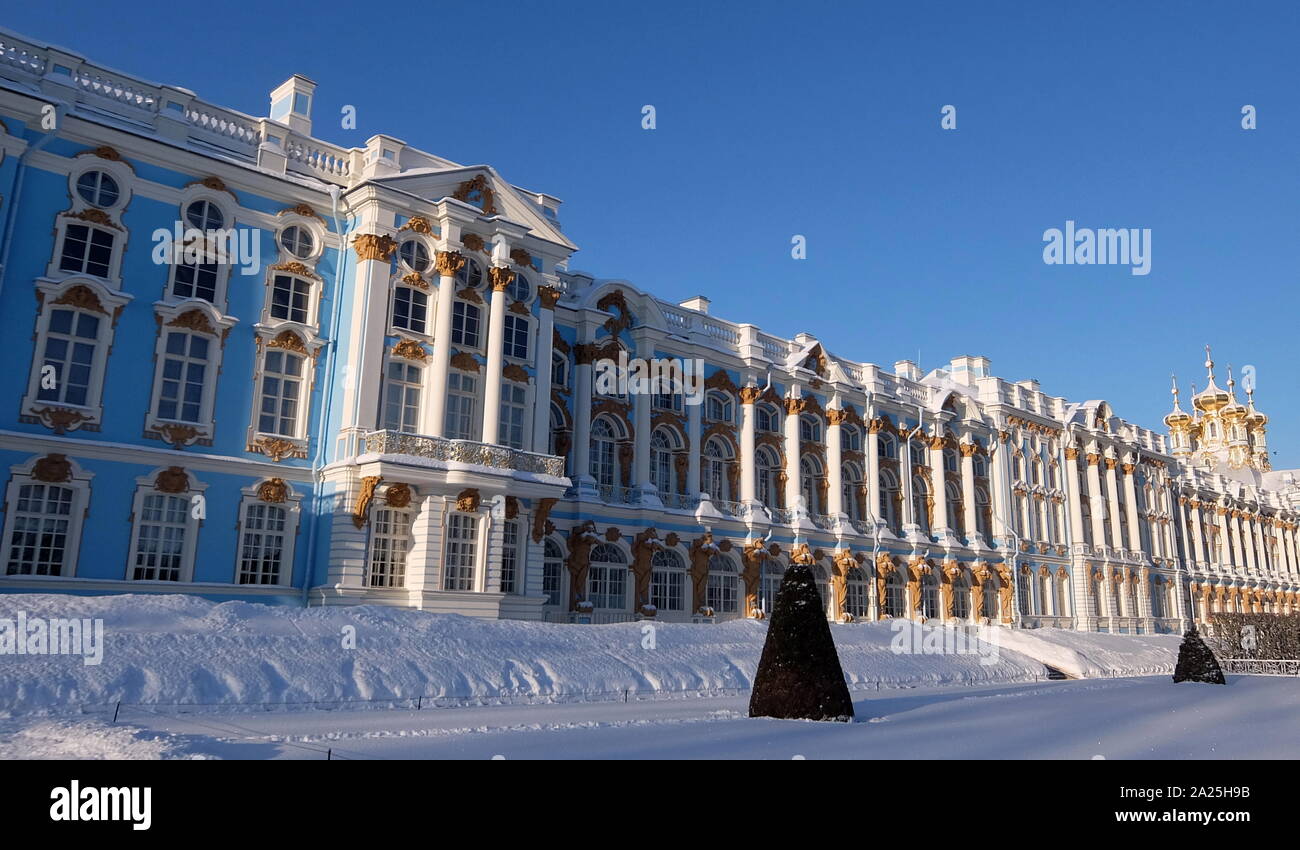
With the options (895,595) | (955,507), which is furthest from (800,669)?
(955,507)

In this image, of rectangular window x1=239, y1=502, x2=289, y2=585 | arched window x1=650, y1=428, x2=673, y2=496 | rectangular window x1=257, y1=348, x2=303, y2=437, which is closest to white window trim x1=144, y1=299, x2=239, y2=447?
rectangular window x1=257, y1=348, x2=303, y2=437

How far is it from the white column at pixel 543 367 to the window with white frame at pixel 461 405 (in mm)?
2216

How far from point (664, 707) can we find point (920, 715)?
15.0 feet

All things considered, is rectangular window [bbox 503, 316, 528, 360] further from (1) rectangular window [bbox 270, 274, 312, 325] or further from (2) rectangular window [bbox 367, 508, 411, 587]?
(2) rectangular window [bbox 367, 508, 411, 587]

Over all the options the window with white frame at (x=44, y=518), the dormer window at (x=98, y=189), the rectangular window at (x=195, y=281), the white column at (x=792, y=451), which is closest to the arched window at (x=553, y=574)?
the white column at (x=792, y=451)

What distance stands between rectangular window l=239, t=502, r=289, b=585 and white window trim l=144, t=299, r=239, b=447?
2.34 meters

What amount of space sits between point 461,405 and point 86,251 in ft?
33.7

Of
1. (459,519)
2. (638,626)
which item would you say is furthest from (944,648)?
(459,519)

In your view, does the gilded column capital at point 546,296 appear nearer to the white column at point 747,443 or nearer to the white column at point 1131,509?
the white column at point 747,443

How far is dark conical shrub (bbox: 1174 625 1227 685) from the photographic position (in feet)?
92.3

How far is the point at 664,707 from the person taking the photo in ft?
58.6

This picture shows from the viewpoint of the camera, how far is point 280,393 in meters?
26.4

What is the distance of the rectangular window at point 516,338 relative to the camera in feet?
99.2
